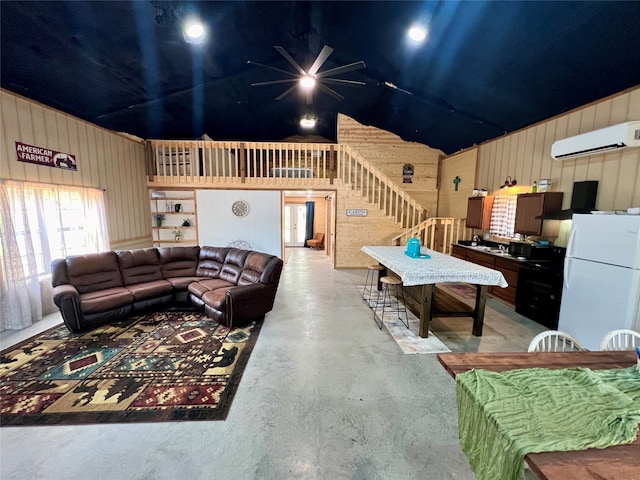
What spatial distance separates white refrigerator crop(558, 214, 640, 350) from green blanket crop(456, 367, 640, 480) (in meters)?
2.06

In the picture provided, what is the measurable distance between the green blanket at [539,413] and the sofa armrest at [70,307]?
173 inches

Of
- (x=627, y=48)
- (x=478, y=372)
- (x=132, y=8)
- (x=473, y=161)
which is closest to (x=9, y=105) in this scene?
(x=132, y=8)

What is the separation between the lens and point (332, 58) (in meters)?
5.35

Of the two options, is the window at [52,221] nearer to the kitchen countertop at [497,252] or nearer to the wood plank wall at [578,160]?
the kitchen countertop at [497,252]

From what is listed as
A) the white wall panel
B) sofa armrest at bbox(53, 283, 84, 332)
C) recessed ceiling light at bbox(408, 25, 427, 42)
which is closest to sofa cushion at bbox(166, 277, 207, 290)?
sofa armrest at bbox(53, 283, 84, 332)

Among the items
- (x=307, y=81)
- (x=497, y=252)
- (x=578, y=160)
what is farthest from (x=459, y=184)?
(x=307, y=81)

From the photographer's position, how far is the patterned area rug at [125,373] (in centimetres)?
217

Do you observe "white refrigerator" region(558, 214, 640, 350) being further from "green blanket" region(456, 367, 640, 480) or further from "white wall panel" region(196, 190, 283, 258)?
"white wall panel" region(196, 190, 283, 258)

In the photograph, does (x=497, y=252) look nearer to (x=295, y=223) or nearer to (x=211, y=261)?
(x=211, y=261)

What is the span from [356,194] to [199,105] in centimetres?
428

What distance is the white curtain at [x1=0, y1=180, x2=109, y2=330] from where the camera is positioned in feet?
11.5

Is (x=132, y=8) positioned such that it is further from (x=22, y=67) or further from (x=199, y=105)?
(x=199, y=105)

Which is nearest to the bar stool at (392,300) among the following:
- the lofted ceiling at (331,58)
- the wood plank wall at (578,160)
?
the wood plank wall at (578,160)

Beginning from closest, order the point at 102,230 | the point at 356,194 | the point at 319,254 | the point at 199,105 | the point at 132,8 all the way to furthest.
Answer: the point at 132,8 < the point at 102,230 < the point at 199,105 < the point at 356,194 < the point at 319,254
